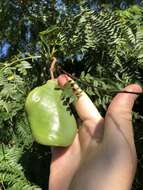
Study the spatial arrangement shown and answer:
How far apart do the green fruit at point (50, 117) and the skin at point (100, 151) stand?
0.04 meters

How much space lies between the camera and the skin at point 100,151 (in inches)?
47.8

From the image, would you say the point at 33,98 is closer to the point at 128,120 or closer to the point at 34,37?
the point at 128,120

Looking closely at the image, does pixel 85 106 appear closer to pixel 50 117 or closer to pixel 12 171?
pixel 50 117

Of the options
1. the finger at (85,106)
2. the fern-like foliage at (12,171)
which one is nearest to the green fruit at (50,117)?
the finger at (85,106)

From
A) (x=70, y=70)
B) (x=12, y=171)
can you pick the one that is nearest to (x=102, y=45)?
(x=70, y=70)

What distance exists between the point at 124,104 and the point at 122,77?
0.22 metres

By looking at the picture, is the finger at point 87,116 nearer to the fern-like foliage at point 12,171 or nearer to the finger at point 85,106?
the finger at point 85,106

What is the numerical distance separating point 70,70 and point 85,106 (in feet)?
1.03

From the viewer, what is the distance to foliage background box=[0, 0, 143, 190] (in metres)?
1.43

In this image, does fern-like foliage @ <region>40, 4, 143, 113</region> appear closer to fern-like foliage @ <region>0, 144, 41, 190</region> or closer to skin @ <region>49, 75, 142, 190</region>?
skin @ <region>49, 75, 142, 190</region>

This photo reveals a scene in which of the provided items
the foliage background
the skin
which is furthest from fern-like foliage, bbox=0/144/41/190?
the skin

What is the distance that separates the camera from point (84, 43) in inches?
58.3

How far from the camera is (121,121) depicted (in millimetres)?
1231

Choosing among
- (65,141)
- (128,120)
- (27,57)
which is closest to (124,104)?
(128,120)
